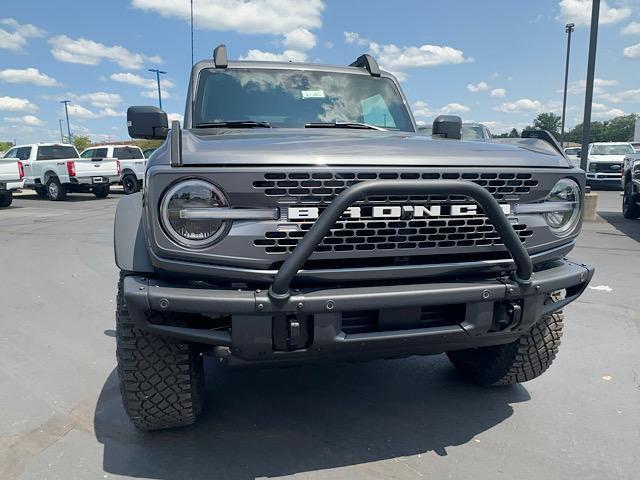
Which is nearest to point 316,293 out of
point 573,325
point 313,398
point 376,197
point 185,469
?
point 376,197

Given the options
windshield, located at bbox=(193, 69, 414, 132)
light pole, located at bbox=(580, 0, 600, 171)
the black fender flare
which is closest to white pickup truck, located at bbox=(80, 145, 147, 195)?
light pole, located at bbox=(580, 0, 600, 171)

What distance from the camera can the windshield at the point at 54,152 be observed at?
18.4 metres

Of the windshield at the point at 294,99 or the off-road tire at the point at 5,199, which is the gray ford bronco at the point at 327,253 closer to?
the windshield at the point at 294,99

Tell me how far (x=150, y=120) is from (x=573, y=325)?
369cm

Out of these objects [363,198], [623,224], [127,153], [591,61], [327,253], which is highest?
[591,61]

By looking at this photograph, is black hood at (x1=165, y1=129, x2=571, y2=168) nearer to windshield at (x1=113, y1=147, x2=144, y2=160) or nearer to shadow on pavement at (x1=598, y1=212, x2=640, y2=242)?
shadow on pavement at (x1=598, y1=212, x2=640, y2=242)

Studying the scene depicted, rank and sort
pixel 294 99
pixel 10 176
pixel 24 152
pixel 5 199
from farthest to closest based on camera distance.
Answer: pixel 24 152
pixel 5 199
pixel 10 176
pixel 294 99

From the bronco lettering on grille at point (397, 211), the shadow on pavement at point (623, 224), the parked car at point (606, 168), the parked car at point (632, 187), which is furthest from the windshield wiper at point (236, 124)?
the parked car at point (606, 168)

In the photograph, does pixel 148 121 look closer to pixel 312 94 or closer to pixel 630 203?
pixel 312 94

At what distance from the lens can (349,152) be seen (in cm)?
217

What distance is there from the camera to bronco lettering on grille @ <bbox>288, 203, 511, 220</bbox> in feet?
6.86

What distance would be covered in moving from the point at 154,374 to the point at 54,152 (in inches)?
734

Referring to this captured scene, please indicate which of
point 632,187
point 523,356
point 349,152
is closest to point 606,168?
point 632,187

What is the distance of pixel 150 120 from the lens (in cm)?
337
